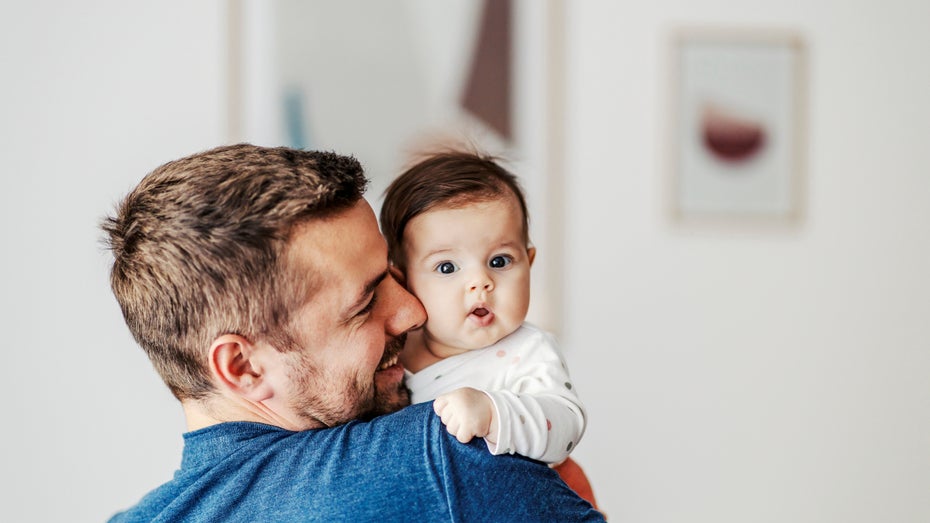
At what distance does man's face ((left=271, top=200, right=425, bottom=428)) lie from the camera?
3.52ft

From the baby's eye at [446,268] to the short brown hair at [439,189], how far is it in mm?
61

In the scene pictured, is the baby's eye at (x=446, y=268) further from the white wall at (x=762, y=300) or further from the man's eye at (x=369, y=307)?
the white wall at (x=762, y=300)

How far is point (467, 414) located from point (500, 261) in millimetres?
363

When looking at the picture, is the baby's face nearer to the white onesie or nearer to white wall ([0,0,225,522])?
the white onesie

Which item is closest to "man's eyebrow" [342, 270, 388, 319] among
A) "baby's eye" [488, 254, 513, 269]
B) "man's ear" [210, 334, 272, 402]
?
"man's ear" [210, 334, 272, 402]

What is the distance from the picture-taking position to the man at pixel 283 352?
1003mm

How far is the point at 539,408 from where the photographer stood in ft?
3.55

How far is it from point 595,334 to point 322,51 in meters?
1.26

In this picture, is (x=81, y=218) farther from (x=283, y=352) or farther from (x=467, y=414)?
(x=467, y=414)

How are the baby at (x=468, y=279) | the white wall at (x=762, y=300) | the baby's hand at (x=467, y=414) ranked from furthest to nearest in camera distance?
the white wall at (x=762, y=300)
the baby at (x=468, y=279)
the baby's hand at (x=467, y=414)

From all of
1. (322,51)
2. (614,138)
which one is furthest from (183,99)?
(614,138)

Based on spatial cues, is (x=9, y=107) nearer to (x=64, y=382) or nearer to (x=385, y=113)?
(x=64, y=382)

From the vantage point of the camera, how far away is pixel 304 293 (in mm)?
Result: 1066

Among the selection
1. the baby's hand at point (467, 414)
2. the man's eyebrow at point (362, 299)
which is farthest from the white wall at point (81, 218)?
the baby's hand at point (467, 414)
